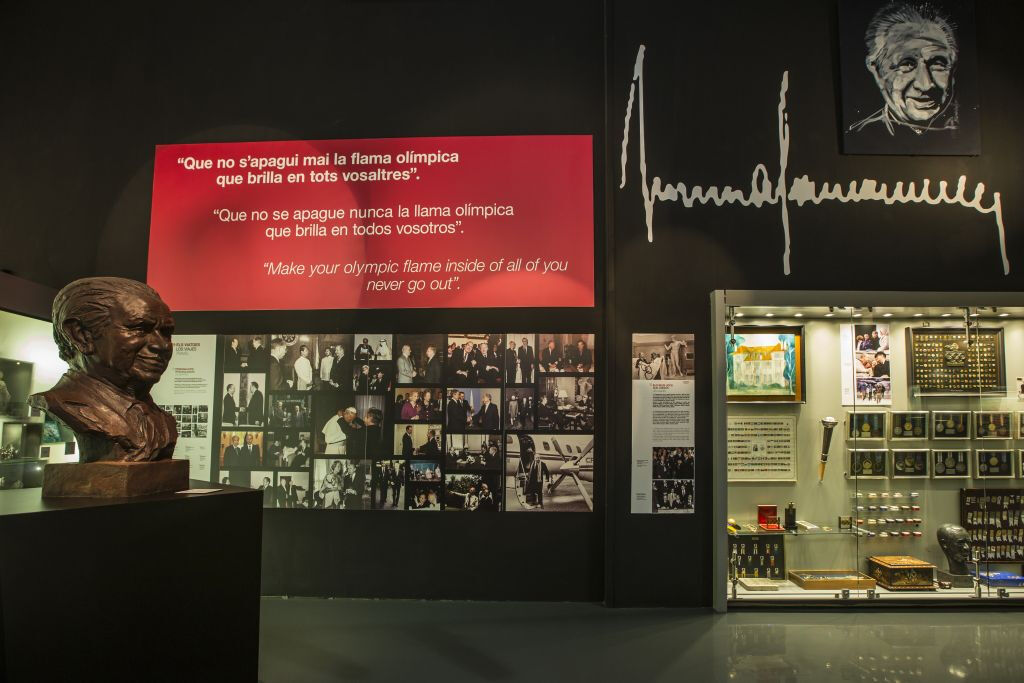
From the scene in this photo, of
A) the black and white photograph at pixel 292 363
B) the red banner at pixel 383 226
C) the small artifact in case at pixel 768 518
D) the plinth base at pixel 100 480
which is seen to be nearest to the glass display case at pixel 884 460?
the small artifact in case at pixel 768 518

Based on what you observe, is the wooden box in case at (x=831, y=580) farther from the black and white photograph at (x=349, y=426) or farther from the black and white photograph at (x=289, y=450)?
the black and white photograph at (x=289, y=450)

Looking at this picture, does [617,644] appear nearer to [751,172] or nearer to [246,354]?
[246,354]

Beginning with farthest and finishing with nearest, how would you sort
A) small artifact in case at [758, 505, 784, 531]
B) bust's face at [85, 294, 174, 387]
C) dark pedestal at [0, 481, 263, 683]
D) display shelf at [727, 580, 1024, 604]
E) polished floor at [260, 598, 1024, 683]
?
small artifact in case at [758, 505, 784, 531] < display shelf at [727, 580, 1024, 604] < polished floor at [260, 598, 1024, 683] < bust's face at [85, 294, 174, 387] < dark pedestal at [0, 481, 263, 683]

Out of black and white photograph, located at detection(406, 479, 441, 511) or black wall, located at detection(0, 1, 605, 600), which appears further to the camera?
black wall, located at detection(0, 1, 605, 600)

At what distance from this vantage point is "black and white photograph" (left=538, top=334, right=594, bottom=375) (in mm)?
4145

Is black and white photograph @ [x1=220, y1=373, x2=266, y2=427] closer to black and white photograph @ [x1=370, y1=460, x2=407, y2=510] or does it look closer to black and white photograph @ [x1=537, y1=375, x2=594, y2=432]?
black and white photograph @ [x1=370, y1=460, x2=407, y2=510]

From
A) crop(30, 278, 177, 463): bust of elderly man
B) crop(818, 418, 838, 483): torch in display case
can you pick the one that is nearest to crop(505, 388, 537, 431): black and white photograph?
crop(818, 418, 838, 483): torch in display case

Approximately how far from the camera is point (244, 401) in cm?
419

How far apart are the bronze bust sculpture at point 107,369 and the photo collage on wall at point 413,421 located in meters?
1.74

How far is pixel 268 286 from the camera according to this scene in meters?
4.27

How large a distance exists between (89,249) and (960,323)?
6099 mm

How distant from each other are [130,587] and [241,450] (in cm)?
222

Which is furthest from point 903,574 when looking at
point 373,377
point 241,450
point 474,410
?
point 241,450
